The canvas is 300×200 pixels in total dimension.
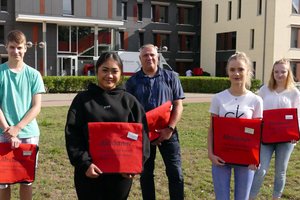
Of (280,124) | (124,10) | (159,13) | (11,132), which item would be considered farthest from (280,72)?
(159,13)

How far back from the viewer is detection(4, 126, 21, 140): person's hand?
3909 millimetres

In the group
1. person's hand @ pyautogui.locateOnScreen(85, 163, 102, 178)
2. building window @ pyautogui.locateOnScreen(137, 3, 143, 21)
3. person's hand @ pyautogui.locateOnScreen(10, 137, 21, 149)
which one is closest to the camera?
person's hand @ pyautogui.locateOnScreen(85, 163, 102, 178)

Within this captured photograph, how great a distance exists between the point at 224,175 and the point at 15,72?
234 cm

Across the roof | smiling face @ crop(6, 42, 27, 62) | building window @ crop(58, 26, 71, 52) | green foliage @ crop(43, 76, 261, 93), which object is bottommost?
green foliage @ crop(43, 76, 261, 93)

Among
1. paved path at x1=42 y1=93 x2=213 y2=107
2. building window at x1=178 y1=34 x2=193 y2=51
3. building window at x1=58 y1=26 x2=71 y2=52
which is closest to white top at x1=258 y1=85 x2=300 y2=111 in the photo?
paved path at x1=42 y1=93 x2=213 y2=107

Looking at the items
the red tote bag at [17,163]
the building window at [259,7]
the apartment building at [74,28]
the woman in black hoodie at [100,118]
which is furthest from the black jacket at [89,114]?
the building window at [259,7]

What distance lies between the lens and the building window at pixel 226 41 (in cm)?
4034

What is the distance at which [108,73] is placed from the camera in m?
3.33

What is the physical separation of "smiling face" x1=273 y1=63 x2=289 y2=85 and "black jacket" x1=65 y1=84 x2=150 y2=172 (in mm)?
2166

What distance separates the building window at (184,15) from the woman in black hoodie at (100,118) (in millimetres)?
41309

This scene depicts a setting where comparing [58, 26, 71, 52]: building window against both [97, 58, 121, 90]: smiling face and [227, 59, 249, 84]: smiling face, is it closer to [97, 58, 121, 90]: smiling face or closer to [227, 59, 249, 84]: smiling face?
[227, 59, 249, 84]: smiling face

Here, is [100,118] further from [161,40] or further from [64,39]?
[161,40]

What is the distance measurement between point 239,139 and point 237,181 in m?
0.43

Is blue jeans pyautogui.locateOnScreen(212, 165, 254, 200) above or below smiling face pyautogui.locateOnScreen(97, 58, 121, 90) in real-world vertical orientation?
below
